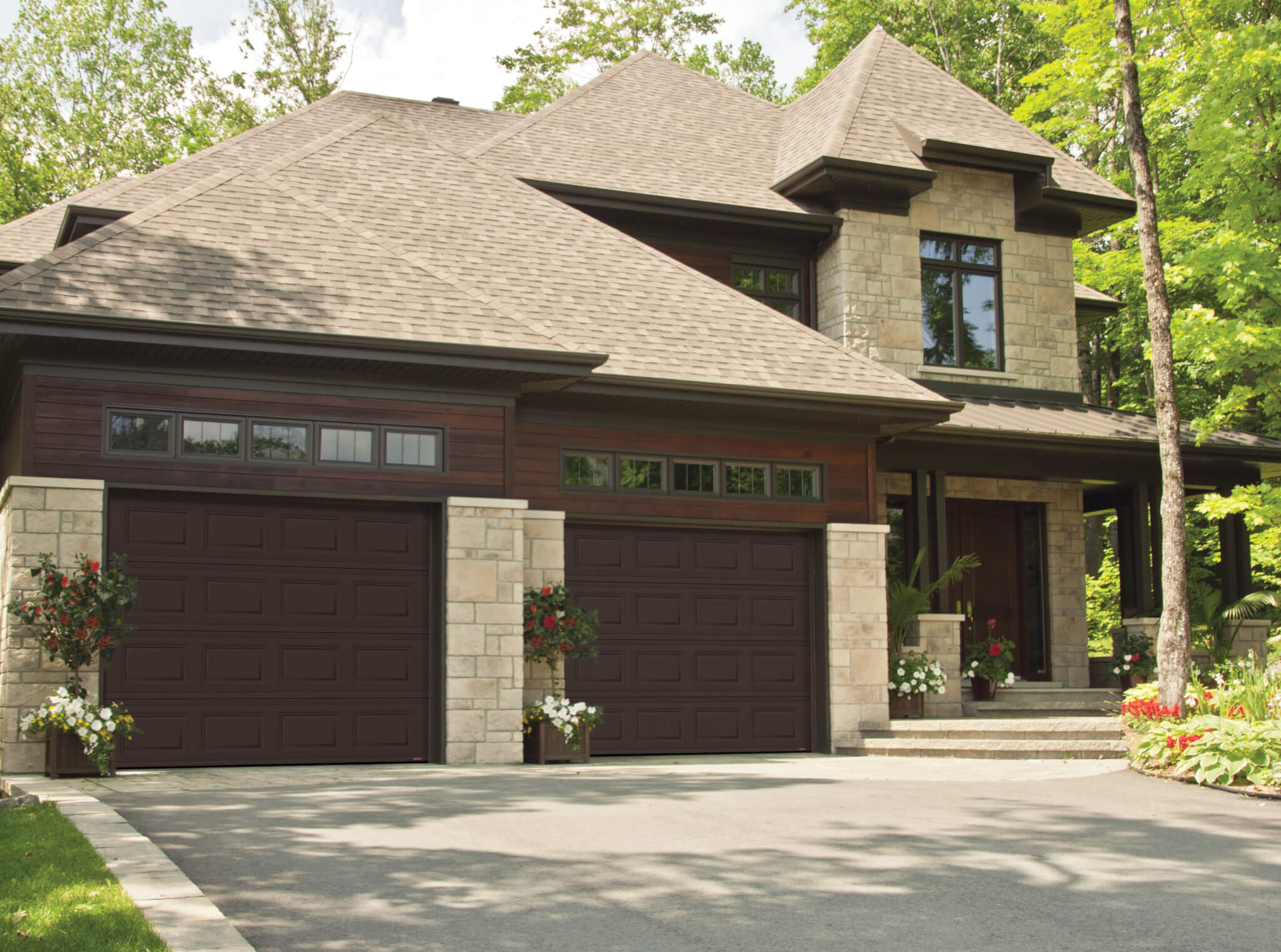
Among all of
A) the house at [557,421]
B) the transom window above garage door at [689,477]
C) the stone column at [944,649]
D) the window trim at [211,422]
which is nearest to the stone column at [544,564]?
the house at [557,421]

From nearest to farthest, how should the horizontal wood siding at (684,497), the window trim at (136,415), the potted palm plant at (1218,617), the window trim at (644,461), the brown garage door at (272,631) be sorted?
1. the window trim at (136,415)
2. the brown garage door at (272,631)
3. the horizontal wood siding at (684,497)
4. the window trim at (644,461)
5. the potted palm plant at (1218,617)

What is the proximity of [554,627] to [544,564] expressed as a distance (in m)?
0.84

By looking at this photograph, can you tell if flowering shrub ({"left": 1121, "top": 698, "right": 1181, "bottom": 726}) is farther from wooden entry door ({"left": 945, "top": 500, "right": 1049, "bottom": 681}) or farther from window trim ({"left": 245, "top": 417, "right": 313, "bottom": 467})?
window trim ({"left": 245, "top": 417, "right": 313, "bottom": 467})

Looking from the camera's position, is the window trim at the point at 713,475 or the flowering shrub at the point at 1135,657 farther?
the flowering shrub at the point at 1135,657

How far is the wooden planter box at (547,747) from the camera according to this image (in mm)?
12695

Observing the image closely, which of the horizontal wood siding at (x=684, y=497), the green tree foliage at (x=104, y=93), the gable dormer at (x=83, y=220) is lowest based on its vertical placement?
the horizontal wood siding at (x=684, y=497)

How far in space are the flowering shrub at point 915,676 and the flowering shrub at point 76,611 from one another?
28.4 feet

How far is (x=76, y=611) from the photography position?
10750 millimetres

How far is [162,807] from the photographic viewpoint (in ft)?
27.6

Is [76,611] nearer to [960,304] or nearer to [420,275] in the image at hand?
[420,275]

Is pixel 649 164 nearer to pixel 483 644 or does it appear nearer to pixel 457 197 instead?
pixel 457 197

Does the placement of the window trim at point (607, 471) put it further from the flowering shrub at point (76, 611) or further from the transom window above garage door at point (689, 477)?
the flowering shrub at point (76, 611)

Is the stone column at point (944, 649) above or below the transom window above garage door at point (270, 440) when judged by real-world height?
below

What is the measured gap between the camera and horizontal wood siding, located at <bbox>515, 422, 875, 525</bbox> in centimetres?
1369
